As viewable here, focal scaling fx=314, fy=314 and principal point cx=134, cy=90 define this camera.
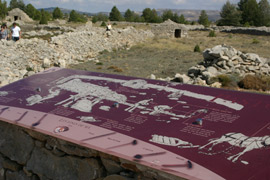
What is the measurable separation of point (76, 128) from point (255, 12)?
5169 centimetres

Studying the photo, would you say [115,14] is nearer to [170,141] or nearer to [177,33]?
[177,33]

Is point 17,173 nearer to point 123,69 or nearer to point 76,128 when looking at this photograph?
point 76,128

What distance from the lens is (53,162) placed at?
4141 mm

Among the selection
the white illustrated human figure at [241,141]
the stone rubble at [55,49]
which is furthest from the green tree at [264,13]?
the white illustrated human figure at [241,141]

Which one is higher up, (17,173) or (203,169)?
(203,169)

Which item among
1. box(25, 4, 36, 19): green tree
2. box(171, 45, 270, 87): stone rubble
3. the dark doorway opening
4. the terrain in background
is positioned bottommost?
the terrain in background

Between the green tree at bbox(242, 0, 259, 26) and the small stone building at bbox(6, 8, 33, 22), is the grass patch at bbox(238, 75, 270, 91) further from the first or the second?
the small stone building at bbox(6, 8, 33, 22)

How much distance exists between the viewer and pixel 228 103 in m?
4.00

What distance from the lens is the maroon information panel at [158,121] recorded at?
2.90 m

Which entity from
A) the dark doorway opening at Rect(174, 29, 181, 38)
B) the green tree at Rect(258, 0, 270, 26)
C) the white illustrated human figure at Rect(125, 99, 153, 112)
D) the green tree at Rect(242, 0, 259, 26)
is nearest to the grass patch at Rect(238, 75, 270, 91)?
the white illustrated human figure at Rect(125, 99, 153, 112)

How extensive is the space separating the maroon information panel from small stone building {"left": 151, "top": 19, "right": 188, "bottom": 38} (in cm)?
2882

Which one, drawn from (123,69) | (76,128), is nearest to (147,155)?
(76,128)

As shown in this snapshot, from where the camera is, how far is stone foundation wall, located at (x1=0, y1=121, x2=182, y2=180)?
3.43 metres

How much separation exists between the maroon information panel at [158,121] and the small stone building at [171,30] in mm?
A: 28819
